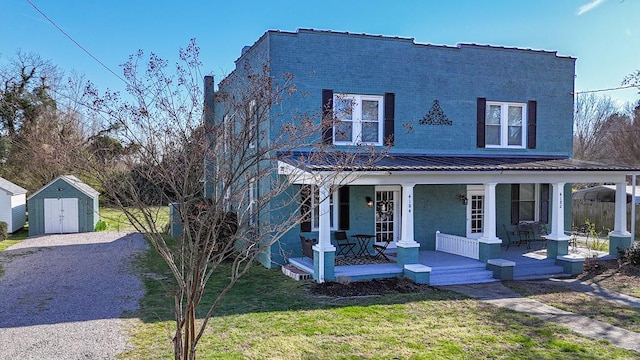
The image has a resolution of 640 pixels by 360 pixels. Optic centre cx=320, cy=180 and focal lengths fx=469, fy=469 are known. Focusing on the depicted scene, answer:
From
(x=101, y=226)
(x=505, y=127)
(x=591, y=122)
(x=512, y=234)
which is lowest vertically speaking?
(x=101, y=226)

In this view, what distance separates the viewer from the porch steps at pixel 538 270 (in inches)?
495

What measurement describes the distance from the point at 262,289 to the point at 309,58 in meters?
6.69

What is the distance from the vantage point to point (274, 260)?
44.7ft

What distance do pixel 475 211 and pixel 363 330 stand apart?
9.02m

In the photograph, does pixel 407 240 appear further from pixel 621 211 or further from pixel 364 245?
pixel 621 211

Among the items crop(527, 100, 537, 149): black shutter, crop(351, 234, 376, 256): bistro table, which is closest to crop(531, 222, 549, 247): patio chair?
crop(527, 100, 537, 149): black shutter

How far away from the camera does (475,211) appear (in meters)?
15.6

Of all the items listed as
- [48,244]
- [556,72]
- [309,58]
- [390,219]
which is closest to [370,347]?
[390,219]

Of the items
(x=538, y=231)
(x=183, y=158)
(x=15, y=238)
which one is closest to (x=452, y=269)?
(x=538, y=231)

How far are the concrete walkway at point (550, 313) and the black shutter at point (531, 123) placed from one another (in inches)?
244

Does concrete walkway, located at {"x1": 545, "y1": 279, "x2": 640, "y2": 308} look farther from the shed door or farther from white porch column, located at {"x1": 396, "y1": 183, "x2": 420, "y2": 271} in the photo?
the shed door

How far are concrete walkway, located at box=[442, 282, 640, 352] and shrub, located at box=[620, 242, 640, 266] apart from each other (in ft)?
11.4

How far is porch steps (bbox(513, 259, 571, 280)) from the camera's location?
41.3 feet

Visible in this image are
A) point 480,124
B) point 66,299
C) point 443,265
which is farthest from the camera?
point 480,124
